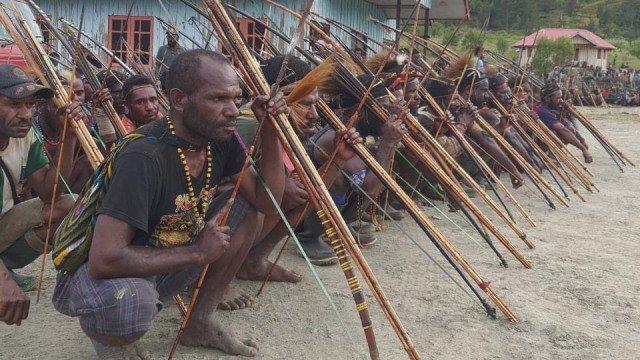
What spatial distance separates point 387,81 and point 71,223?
348 cm

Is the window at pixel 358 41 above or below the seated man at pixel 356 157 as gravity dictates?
above

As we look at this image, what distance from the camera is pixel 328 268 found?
4.20 metres

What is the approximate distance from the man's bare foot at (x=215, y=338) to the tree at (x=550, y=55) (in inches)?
932

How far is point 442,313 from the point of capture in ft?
11.2

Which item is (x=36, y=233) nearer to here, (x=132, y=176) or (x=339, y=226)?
(x=132, y=176)

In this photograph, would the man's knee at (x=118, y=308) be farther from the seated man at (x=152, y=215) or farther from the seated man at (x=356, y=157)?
the seated man at (x=356, y=157)

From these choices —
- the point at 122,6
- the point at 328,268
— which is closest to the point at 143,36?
the point at 122,6

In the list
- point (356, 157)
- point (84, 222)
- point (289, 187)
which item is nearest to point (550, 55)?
point (356, 157)

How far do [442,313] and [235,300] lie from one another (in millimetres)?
1046

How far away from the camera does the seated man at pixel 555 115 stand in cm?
925

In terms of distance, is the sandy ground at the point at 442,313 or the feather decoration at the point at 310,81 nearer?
the feather decoration at the point at 310,81

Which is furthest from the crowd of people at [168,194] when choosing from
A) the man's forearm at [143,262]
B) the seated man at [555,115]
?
the seated man at [555,115]

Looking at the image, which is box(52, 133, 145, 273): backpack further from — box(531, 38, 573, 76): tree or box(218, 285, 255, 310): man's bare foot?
box(531, 38, 573, 76): tree

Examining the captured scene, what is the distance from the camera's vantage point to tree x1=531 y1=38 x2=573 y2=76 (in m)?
27.1
